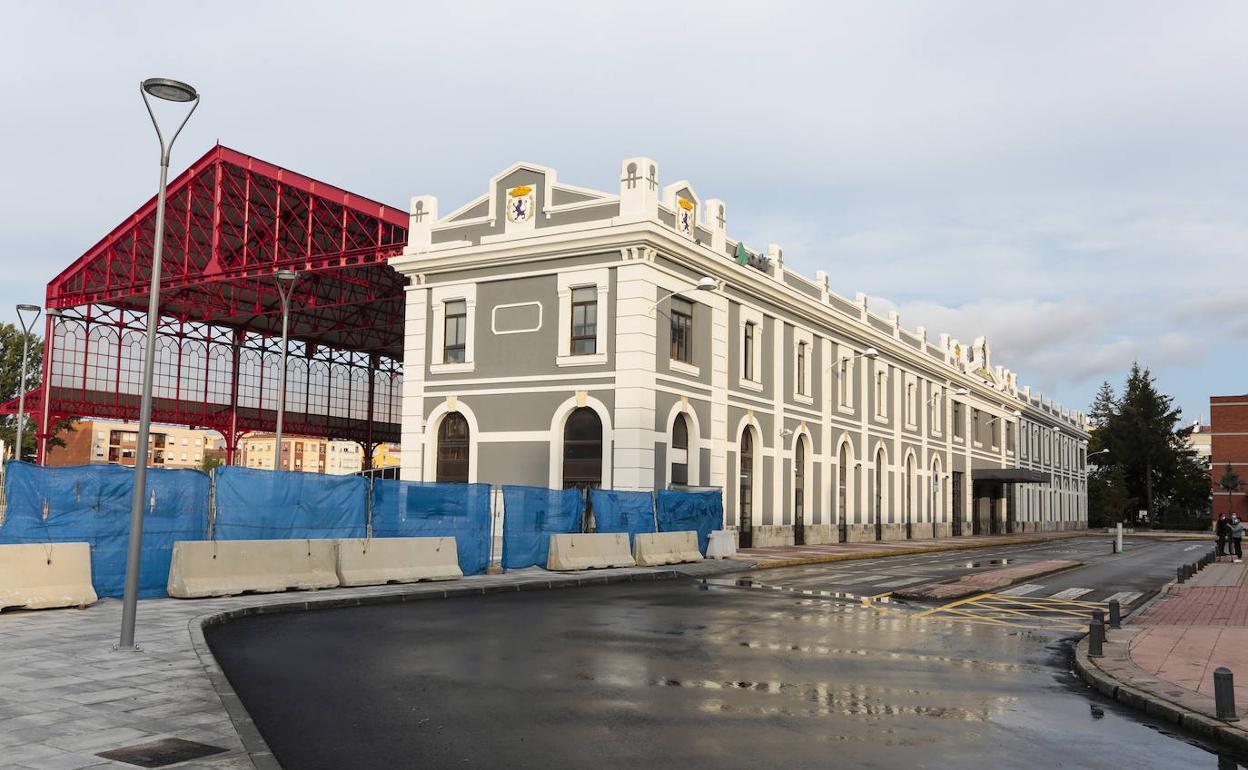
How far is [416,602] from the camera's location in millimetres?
17375

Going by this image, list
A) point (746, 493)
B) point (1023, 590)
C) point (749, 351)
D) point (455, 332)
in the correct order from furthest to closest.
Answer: point (749, 351) → point (746, 493) → point (455, 332) → point (1023, 590)

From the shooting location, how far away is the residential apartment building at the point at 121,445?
151m

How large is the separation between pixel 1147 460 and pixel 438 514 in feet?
353

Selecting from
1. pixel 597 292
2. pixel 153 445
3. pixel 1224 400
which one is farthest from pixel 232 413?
pixel 153 445

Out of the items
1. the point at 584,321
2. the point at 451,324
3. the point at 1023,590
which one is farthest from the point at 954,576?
the point at 451,324

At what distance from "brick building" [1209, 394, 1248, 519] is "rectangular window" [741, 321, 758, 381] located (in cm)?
7424

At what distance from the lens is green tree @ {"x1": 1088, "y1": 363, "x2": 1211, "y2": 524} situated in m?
109

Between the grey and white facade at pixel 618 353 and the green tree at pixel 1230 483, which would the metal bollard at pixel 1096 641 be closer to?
the grey and white facade at pixel 618 353

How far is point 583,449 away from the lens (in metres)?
30.8

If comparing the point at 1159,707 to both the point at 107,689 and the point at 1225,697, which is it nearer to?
the point at 1225,697

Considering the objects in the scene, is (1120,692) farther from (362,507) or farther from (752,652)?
(362,507)

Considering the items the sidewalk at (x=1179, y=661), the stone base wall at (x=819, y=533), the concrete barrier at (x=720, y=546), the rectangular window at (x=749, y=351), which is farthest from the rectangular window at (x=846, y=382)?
the sidewalk at (x=1179, y=661)

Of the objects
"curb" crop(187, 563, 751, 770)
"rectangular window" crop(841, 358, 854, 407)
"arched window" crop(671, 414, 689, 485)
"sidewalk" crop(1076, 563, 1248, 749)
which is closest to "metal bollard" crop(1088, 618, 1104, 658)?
"sidewalk" crop(1076, 563, 1248, 749)

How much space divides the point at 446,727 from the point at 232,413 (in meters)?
58.5
